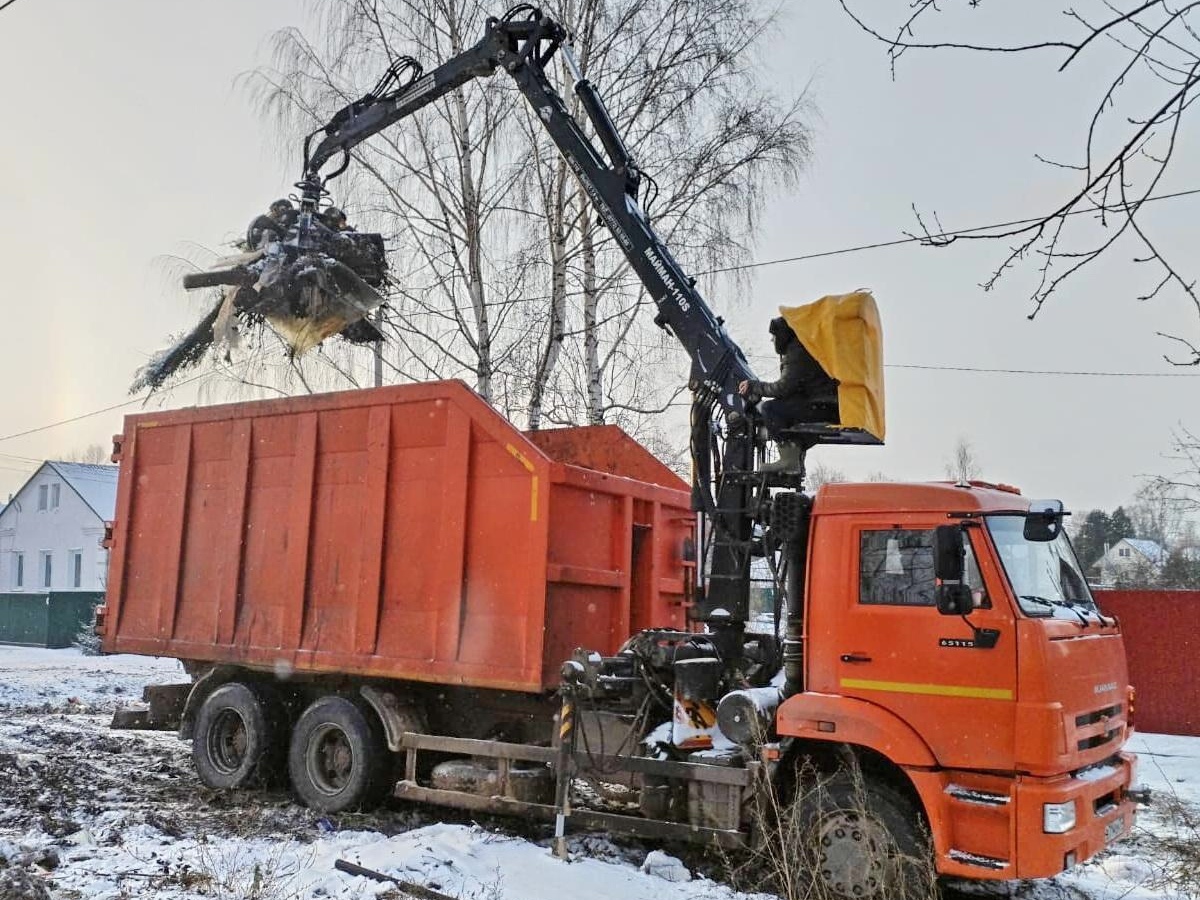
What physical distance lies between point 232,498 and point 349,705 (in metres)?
2.06

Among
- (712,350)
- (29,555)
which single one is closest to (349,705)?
(712,350)

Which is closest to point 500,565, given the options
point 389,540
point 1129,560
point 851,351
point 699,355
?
point 389,540

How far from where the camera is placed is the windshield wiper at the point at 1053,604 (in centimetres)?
507

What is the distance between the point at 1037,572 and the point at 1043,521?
27cm

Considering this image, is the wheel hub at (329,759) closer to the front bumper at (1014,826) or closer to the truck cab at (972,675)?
the truck cab at (972,675)

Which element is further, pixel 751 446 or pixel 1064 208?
pixel 751 446

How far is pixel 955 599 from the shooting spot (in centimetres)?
491

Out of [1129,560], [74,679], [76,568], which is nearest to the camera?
[74,679]

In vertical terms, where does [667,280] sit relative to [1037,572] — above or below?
above

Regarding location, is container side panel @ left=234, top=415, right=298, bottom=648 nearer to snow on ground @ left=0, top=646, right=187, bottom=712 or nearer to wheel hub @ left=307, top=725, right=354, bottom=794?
wheel hub @ left=307, top=725, right=354, bottom=794

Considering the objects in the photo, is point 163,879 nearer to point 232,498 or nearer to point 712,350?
point 232,498

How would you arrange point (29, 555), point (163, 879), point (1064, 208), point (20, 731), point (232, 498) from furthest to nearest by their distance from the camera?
point (29, 555), point (20, 731), point (232, 498), point (163, 879), point (1064, 208)

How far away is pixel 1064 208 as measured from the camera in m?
3.07

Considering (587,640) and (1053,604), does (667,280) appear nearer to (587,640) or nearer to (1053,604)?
(587,640)
